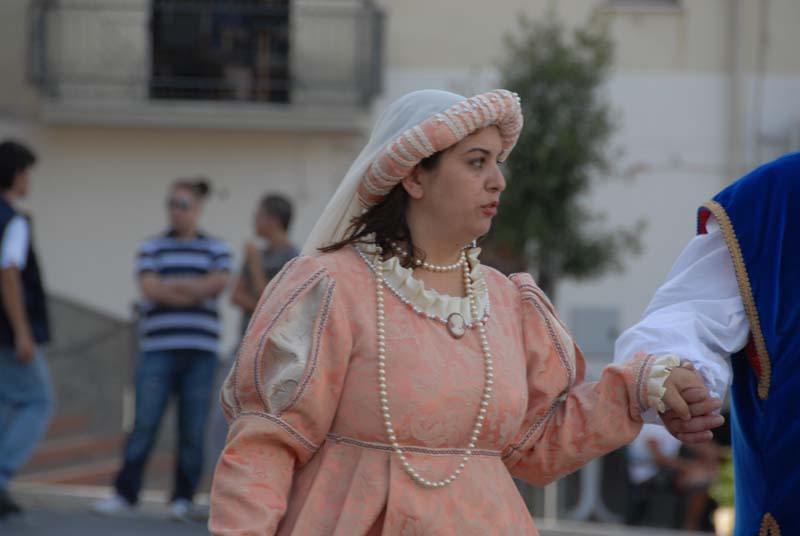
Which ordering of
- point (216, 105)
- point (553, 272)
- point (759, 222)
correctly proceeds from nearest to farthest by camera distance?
point (759, 222) < point (553, 272) < point (216, 105)

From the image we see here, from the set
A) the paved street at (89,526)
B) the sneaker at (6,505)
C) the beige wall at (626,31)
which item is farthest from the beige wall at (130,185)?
the sneaker at (6,505)

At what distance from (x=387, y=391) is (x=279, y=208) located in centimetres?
473

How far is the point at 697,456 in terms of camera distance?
10.4m

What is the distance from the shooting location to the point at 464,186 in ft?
11.2

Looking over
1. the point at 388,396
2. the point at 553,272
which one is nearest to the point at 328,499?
the point at 388,396

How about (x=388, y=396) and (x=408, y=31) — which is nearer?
(x=388, y=396)

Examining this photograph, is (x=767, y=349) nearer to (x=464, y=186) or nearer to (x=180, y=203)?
(x=464, y=186)

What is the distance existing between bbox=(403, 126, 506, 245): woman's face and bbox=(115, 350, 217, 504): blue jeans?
4764 mm

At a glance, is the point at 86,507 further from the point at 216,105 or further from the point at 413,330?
the point at 216,105

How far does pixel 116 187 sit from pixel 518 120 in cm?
1276

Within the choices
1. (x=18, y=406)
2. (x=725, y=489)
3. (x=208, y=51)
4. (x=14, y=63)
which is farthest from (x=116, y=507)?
(x=14, y=63)

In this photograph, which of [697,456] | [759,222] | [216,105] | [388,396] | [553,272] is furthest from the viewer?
[216,105]

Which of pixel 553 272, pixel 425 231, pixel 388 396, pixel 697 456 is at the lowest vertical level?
pixel 697 456

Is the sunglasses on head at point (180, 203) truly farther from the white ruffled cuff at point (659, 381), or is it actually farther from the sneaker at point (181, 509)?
the white ruffled cuff at point (659, 381)
